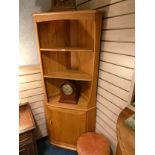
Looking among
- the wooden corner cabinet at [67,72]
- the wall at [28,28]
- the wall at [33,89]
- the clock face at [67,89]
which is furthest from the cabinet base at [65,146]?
the wall at [28,28]

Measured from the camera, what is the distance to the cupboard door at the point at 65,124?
6.25ft

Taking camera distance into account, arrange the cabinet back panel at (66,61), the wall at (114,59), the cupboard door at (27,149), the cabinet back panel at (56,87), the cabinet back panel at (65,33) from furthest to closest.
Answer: the cabinet back panel at (56,87), the cabinet back panel at (66,61), the cabinet back panel at (65,33), the cupboard door at (27,149), the wall at (114,59)

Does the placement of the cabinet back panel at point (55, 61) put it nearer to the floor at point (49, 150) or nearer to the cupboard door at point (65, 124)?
the cupboard door at point (65, 124)

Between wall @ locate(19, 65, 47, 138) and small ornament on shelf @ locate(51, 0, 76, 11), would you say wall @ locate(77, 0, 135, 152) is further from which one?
wall @ locate(19, 65, 47, 138)

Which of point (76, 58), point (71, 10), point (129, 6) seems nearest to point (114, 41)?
point (129, 6)

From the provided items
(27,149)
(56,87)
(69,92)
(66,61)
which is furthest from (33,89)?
(27,149)

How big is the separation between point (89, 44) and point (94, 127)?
105 centimetres

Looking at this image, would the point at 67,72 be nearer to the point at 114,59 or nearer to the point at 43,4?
the point at 114,59

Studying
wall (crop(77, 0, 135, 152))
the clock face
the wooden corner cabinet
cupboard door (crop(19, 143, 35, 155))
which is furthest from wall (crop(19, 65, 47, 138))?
wall (crop(77, 0, 135, 152))

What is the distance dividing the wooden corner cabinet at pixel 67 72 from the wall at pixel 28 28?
0.60 ft

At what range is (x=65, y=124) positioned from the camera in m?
1.98

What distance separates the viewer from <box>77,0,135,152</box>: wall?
1281mm

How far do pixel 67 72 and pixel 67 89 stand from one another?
0.23m
